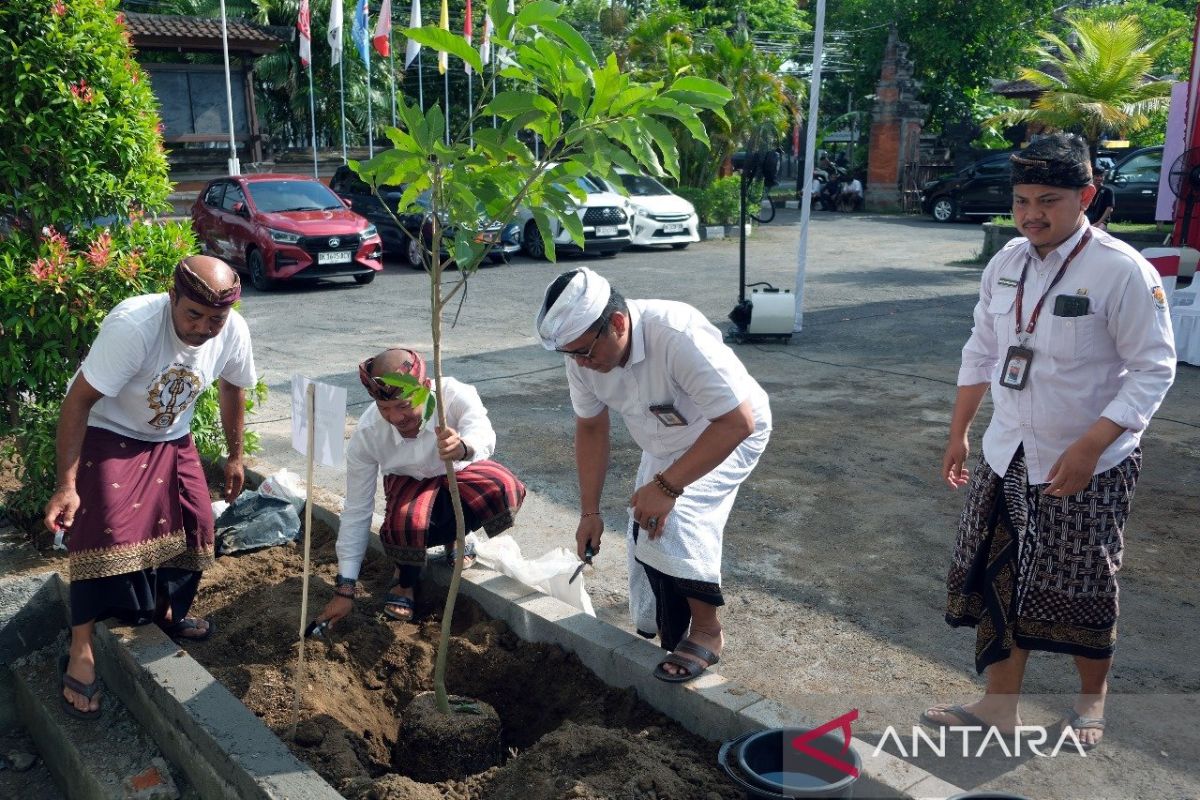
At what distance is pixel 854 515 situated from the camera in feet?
18.5

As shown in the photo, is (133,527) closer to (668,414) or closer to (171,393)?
(171,393)

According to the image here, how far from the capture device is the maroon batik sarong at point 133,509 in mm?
3621

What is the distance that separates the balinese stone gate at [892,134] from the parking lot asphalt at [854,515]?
1803cm

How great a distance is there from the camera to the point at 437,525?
4.18 meters

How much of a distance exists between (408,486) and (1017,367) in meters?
2.33

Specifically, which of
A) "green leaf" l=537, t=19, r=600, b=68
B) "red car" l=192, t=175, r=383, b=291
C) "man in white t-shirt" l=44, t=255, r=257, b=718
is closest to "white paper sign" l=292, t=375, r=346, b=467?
"man in white t-shirt" l=44, t=255, r=257, b=718

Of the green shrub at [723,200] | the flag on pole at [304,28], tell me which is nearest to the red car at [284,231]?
the flag on pole at [304,28]

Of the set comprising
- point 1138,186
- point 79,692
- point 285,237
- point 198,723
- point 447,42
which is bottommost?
point 79,692

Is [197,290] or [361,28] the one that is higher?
[361,28]

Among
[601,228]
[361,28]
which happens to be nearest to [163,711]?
[601,228]

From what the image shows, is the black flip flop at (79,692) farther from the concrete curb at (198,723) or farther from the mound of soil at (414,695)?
the mound of soil at (414,695)

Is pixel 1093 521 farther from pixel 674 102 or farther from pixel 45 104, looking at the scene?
pixel 45 104

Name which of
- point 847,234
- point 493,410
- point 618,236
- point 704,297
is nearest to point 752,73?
point 847,234

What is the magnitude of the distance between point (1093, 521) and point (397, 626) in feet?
8.11
